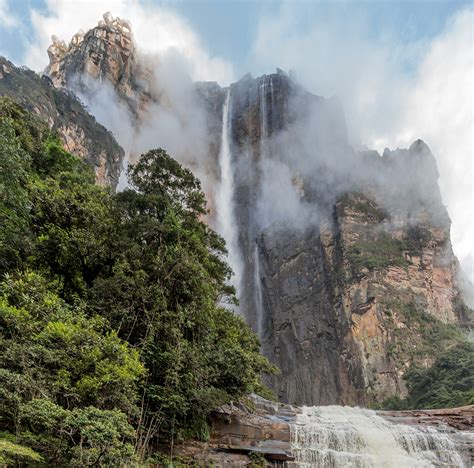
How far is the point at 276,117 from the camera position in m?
64.6

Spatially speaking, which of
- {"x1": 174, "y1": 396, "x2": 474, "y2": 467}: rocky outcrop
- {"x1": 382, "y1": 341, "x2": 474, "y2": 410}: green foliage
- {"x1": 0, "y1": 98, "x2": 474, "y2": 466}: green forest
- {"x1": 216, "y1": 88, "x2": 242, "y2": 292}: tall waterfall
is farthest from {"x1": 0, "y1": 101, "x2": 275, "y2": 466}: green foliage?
{"x1": 216, "y1": 88, "x2": 242, "y2": 292}: tall waterfall

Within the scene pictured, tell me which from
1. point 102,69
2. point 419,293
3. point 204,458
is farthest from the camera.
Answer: point 102,69

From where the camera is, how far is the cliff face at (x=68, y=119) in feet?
105

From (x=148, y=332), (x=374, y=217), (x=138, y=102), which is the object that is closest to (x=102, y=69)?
(x=138, y=102)

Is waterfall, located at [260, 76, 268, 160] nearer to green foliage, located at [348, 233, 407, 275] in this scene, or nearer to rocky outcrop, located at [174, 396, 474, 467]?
green foliage, located at [348, 233, 407, 275]

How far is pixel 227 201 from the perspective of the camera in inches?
2415

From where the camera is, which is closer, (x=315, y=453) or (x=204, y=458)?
(x=204, y=458)

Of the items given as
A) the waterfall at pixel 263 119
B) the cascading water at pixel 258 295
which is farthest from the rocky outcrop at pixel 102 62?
the cascading water at pixel 258 295

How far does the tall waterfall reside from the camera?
56066mm

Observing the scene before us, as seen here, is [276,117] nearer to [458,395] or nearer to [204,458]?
[458,395]

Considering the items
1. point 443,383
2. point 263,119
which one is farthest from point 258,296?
point 263,119

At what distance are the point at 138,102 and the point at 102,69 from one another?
25.6 feet

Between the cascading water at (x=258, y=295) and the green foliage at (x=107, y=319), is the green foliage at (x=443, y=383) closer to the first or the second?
the green foliage at (x=107, y=319)

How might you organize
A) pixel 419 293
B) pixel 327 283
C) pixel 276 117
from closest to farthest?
1. pixel 419 293
2. pixel 327 283
3. pixel 276 117
